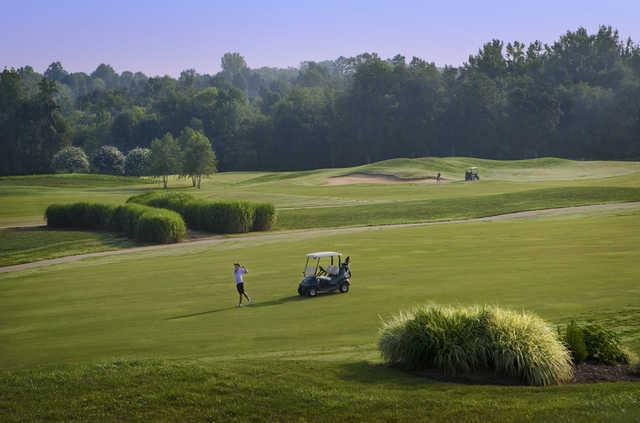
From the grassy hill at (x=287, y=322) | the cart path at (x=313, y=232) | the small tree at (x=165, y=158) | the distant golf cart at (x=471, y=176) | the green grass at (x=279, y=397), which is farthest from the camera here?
the small tree at (x=165, y=158)

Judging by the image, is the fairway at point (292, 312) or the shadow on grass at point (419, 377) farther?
the shadow on grass at point (419, 377)

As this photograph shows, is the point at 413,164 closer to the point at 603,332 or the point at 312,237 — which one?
the point at 312,237

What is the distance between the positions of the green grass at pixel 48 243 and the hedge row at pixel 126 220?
48.8 inches

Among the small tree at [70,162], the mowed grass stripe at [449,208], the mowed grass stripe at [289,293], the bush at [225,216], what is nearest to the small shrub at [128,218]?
the bush at [225,216]

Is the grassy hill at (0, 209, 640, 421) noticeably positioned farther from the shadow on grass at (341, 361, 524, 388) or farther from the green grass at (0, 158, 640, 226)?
the green grass at (0, 158, 640, 226)

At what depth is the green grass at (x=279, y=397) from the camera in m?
12.4

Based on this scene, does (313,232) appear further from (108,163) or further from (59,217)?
(108,163)

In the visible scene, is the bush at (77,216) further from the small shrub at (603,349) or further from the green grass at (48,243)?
the small shrub at (603,349)

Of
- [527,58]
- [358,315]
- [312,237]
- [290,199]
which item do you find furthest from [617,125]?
[358,315]

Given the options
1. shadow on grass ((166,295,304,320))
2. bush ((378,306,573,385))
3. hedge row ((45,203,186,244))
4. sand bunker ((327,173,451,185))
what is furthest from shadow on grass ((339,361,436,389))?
Result: sand bunker ((327,173,451,185))

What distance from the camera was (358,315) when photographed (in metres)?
23.4

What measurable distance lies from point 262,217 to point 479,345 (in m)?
45.4

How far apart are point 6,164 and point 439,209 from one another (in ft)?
319

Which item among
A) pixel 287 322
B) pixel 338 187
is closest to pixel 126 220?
pixel 338 187
